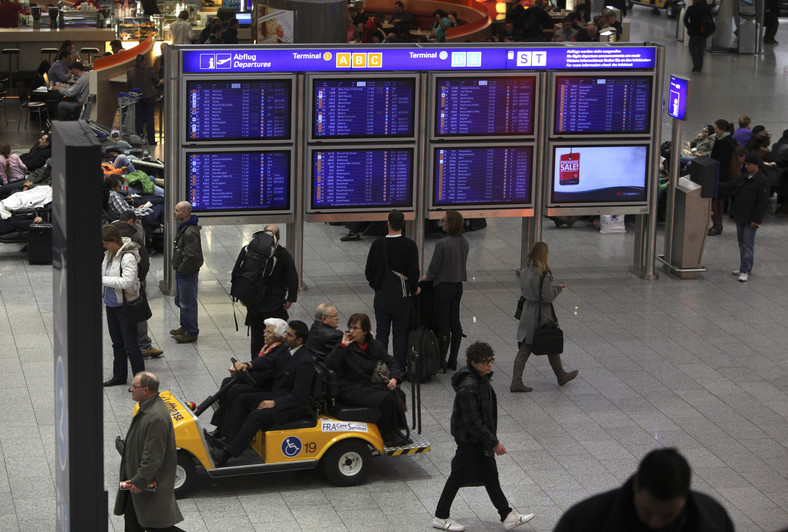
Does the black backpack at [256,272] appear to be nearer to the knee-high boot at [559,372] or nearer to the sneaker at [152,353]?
the sneaker at [152,353]

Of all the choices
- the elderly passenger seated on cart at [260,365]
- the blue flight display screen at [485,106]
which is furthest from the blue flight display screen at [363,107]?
the elderly passenger seated on cart at [260,365]

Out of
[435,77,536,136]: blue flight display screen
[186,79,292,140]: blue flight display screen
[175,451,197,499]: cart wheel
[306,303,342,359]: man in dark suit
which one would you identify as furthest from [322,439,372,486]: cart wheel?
[435,77,536,136]: blue flight display screen

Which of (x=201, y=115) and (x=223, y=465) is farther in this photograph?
(x=201, y=115)

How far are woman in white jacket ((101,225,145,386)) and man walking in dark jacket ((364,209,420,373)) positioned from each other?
205 centimetres

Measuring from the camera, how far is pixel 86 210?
4.10 metres

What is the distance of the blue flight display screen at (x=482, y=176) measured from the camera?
13.6 m

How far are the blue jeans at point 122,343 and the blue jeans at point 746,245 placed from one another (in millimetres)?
7297

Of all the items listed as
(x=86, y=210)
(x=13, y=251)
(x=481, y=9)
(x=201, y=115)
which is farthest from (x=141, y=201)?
(x=481, y=9)

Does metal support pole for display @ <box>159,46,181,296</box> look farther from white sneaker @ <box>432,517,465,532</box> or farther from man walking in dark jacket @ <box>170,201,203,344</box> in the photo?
white sneaker @ <box>432,517,465,532</box>

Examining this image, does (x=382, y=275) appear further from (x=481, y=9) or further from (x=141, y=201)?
(x=481, y=9)

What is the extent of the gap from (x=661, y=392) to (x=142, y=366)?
14.7 feet

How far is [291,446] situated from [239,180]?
517cm

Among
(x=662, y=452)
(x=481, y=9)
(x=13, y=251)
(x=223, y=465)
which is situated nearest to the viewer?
(x=662, y=452)

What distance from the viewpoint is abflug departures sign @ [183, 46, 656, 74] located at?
499 inches
